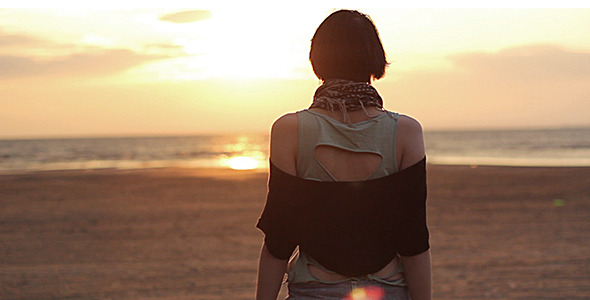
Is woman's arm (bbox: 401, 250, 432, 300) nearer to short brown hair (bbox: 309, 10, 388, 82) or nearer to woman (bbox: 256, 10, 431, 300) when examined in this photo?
woman (bbox: 256, 10, 431, 300)

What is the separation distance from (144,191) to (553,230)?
10786 mm

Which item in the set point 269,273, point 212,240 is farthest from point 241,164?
point 269,273

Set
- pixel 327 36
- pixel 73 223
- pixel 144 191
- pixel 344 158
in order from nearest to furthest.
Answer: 1. pixel 344 158
2. pixel 327 36
3. pixel 73 223
4. pixel 144 191

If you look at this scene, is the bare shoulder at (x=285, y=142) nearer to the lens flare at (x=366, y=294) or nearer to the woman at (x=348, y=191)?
the woman at (x=348, y=191)

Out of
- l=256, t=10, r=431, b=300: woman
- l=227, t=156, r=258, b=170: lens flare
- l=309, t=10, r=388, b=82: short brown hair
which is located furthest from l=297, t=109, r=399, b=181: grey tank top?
l=227, t=156, r=258, b=170: lens flare

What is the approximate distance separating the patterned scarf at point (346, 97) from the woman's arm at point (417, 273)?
49 centimetres

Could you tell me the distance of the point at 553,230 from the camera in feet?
35.4

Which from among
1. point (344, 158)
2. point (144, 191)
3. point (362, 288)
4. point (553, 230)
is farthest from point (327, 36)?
point (144, 191)

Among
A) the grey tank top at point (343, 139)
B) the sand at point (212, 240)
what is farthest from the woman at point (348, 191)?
the sand at point (212, 240)

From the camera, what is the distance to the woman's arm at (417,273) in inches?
77.9

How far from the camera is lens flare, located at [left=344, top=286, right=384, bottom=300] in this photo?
1.93 meters

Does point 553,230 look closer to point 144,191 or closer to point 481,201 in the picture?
point 481,201

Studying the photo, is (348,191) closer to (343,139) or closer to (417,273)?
(343,139)

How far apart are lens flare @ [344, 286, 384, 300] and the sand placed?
537 centimetres
